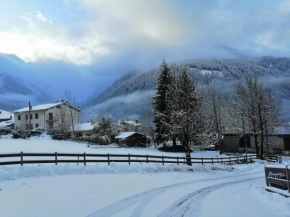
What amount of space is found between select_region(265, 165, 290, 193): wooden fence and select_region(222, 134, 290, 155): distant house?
28.0 m

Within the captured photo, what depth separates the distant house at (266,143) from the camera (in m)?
43.9

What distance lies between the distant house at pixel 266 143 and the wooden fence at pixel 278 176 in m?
28.0

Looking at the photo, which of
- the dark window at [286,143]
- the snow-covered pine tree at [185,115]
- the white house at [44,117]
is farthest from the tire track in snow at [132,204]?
the white house at [44,117]

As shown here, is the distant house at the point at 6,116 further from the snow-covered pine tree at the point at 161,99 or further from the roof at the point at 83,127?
the snow-covered pine tree at the point at 161,99

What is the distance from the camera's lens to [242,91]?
39.8m

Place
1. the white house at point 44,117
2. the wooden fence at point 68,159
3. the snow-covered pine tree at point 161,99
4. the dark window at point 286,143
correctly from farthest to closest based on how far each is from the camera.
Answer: the white house at point 44,117 < the snow-covered pine tree at point 161,99 < the dark window at point 286,143 < the wooden fence at point 68,159

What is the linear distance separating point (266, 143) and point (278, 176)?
30.4 meters

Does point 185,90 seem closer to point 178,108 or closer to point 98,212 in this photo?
point 178,108

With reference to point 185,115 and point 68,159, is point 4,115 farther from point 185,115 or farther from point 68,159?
point 185,115

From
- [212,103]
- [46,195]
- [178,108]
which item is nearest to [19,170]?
[46,195]

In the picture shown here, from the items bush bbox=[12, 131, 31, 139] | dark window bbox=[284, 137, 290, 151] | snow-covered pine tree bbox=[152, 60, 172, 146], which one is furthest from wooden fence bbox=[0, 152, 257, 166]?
bush bbox=[12, 131, 31, 139]

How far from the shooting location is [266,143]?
40.5 meters

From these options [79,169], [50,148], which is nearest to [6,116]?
[50,148]

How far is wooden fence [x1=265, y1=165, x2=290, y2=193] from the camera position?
10906 mm
